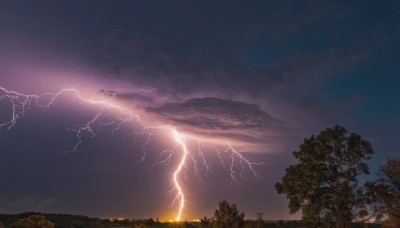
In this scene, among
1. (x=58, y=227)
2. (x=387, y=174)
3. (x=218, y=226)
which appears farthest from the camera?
(x=58, y=227)

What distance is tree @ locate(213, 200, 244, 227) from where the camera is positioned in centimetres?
3738

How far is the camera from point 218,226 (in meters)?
37.0

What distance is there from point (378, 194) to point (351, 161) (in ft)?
→ 10.7

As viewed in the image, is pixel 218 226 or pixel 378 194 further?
pixel 218 226

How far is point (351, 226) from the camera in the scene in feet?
100

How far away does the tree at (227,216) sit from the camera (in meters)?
37.4

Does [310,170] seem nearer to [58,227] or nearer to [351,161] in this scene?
[351,161]

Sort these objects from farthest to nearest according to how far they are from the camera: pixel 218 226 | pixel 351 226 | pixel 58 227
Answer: pixel 58 227
pixel 218 226
pixel 351 226

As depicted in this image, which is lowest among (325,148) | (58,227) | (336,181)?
(58,227)

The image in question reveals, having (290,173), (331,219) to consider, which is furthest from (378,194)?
(290,173)

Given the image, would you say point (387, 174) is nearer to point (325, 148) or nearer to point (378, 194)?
point (378, 194)

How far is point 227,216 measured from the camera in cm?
3753

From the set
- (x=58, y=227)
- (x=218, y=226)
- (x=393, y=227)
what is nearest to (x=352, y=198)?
(x=393, y=227)

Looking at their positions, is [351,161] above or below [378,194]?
above
